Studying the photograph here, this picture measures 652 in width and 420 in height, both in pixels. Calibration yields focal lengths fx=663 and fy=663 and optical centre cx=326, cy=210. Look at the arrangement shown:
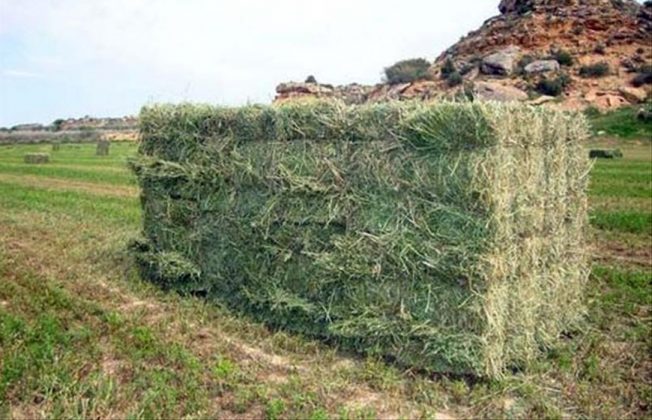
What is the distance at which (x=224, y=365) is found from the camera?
5.08 m

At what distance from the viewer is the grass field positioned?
14.6 ft

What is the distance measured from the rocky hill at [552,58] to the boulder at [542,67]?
0.26 ft

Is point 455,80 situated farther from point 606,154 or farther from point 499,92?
point 606,154

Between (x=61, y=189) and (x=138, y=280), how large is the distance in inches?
432

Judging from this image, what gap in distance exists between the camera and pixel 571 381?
5.02 m

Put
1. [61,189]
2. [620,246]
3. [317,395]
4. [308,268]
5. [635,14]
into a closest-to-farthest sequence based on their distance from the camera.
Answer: [317,395], [308,268], [620,246], [61,189], [635,14]

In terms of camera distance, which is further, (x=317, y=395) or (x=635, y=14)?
(x=635, y=14)

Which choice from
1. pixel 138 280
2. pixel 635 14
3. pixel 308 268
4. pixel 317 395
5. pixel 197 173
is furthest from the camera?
pixel 635 14

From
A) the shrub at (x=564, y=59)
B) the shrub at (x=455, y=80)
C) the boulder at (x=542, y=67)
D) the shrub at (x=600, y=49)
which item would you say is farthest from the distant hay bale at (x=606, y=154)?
the shrub at (x=600, y=49)

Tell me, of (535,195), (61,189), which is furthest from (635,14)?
(535,195)

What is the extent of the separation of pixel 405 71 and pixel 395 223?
62862 mm

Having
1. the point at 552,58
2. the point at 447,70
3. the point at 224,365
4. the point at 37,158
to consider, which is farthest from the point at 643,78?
the point at 224,365

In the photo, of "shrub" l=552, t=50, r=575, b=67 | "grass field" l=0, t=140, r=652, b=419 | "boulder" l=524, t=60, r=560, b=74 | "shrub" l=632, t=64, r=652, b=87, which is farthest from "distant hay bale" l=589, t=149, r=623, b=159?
"shrub" l=552, t=50, r=575, b=67

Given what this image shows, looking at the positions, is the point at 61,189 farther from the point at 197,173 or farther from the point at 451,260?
the point at 451,260
